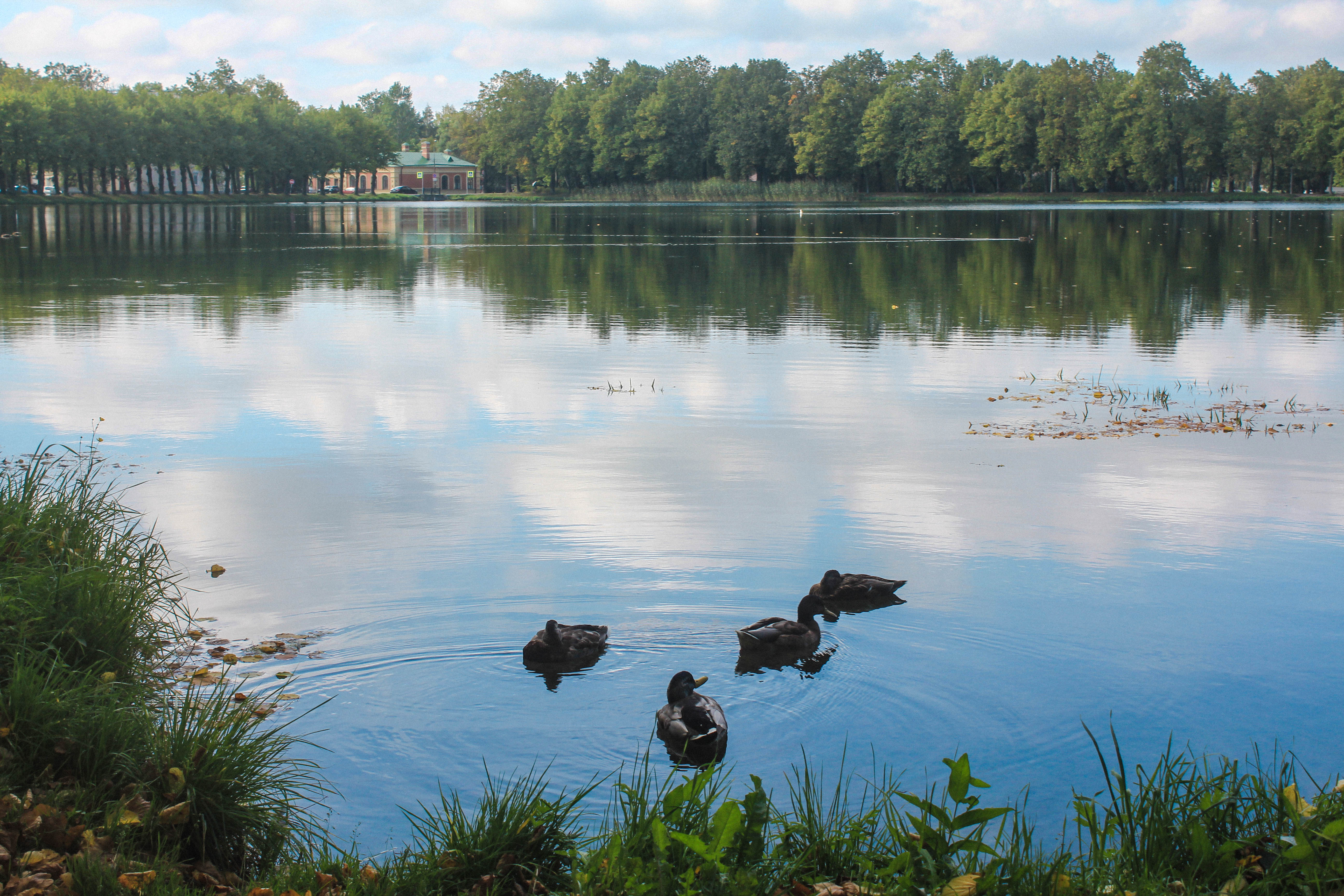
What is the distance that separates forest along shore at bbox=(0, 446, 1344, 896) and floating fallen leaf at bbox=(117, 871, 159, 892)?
1 cm

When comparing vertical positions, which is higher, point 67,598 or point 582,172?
point 582,172

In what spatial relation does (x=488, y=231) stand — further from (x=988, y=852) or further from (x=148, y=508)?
(x=988, y=852)

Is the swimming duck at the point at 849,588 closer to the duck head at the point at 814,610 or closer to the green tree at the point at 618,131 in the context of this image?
the duck head at the point at 814,610

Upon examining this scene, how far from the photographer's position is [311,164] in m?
138

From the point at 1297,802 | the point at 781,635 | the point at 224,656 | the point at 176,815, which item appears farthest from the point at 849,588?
the point at 176,815

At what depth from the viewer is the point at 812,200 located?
119 meters

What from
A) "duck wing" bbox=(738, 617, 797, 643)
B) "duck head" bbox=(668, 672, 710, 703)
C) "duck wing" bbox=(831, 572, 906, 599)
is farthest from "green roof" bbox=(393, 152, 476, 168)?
"duck head" bbox=(668, 672, 710, 703)

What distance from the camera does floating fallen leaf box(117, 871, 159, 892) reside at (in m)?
4.16

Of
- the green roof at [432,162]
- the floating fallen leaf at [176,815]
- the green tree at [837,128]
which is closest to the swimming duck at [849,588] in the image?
the floating fallen leaf at [176,815]

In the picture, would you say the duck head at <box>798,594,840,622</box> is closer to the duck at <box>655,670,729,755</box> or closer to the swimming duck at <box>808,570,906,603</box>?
the swimming duck at <box>808,570,906,603</box>

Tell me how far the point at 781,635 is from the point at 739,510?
306cm

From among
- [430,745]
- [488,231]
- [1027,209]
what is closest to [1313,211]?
[1027,209]

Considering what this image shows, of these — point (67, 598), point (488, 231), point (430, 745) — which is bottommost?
point (430, 745)

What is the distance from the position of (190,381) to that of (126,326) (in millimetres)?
6190
